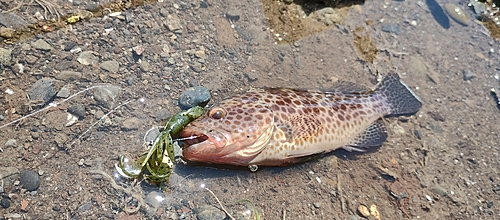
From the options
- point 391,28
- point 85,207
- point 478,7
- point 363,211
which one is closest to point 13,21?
point 85,207

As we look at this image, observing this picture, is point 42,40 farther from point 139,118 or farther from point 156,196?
point 156,196

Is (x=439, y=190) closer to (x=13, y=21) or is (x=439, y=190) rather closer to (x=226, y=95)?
(x=226, y=95)

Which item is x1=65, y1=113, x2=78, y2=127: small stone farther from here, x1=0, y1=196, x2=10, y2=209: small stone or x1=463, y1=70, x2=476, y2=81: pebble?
x1=463, y1=70, x2=476, y2=81: pebble

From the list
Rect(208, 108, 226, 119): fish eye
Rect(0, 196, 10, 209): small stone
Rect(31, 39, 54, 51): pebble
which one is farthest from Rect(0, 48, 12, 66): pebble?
Rect(208, 108, 226, 119): fish eye

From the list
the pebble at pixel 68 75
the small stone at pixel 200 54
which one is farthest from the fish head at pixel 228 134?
the pebble at pixel 68 75

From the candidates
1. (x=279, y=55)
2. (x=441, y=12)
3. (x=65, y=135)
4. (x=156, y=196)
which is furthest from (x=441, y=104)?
(x=65, y=135)

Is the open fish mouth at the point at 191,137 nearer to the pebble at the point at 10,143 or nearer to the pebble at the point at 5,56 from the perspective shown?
the pebble at the point at 10,143

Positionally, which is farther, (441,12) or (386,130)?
(441,12)

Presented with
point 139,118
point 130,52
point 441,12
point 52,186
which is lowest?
point 52,186
